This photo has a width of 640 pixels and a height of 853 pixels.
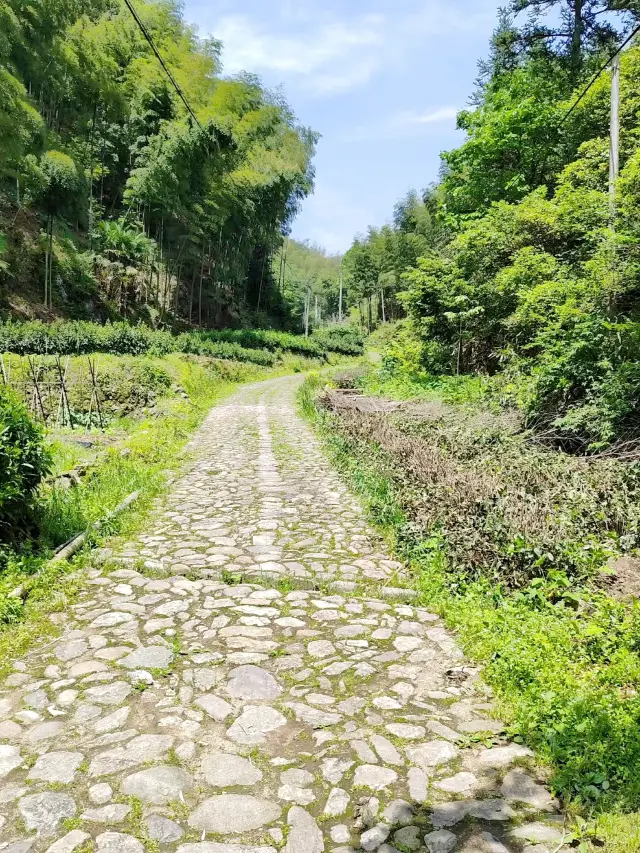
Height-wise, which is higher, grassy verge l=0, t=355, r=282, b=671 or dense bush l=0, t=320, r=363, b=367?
dense bush l=0, t=320, r=363, b=367

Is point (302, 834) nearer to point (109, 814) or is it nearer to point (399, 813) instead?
point (399, 813)

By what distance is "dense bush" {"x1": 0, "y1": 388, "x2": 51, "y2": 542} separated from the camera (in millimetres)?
3951

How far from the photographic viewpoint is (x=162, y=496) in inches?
263

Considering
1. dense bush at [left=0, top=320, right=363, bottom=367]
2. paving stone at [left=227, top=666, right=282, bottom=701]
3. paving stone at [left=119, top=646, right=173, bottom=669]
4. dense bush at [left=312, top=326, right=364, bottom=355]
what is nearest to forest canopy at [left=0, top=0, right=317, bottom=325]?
dense bush at [left=0, top=320, right=363, bottom=367]

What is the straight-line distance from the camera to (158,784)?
2.13 meters

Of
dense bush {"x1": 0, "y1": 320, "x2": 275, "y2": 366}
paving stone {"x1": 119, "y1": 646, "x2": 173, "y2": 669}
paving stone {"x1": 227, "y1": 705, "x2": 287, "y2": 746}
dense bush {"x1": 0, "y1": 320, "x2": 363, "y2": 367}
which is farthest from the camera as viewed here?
dense bush {"x1": 0, "y1": 320, "x2": 363, "y2": 367}

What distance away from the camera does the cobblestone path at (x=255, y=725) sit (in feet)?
6.36

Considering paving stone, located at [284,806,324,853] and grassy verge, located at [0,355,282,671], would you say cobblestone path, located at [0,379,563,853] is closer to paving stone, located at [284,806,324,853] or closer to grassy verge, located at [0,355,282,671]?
paving stone, located at [284,806,324,853]

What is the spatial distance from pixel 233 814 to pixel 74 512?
3763 mm

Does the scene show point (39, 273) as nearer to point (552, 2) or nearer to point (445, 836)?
point (552, 2)

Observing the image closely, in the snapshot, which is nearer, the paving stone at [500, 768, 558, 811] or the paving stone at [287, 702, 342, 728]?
→ the paving stone at [500, 768, 558, 811]

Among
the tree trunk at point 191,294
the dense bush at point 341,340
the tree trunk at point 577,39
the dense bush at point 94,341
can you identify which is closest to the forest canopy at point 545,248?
the tree trunk at point 577,39

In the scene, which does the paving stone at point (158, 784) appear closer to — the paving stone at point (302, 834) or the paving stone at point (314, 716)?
the paving stone at point (302, 834)

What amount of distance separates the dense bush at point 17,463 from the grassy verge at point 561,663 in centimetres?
311
